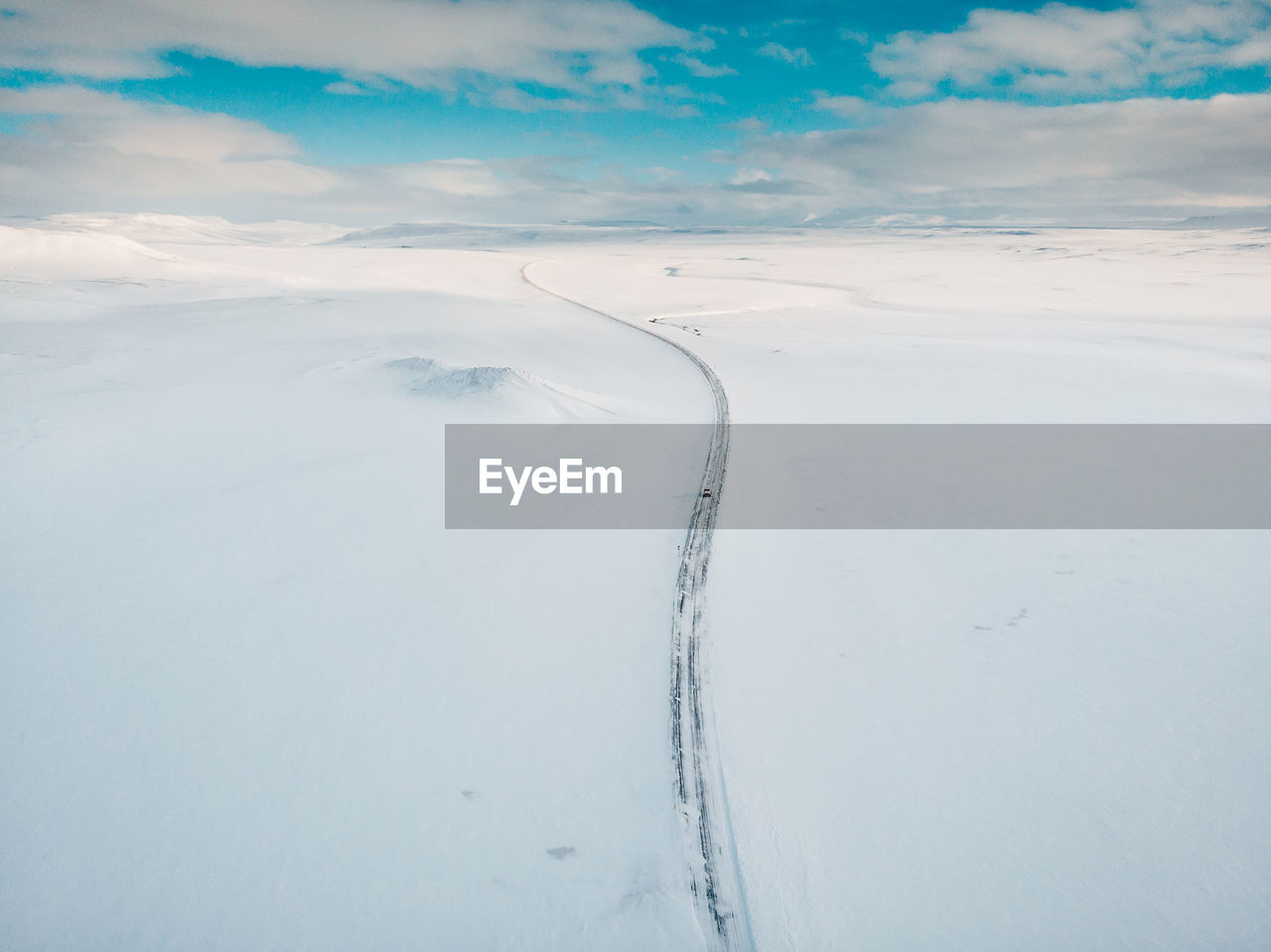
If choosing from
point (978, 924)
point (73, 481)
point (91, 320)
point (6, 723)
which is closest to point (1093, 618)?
point (978, 924)

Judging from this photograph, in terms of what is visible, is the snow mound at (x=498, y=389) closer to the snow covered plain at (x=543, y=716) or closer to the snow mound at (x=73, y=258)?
the snow covered plain at (x=543, y=716)

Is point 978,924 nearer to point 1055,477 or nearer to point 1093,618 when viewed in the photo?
point 1093,618

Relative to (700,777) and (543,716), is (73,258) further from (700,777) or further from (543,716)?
(700,777)

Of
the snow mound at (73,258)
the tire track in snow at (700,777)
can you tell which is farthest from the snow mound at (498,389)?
the snow mound at (73,258)

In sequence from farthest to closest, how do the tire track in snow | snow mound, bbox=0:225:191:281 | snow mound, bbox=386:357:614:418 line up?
snow mound, bbox=0:225:191:281
snow mound, bbox=386:357:614:418
the tire track in snow

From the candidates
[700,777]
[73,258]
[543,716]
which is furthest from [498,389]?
[73,258]

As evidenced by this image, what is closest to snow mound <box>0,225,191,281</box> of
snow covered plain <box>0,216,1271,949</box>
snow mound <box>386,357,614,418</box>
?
snow covered plain <box>0,216,1271,949</box>

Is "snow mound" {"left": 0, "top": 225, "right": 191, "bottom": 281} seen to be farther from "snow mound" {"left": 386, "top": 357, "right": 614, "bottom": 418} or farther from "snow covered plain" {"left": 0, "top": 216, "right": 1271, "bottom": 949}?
"snow mound" {"left": 386, "top": 357, "right": 614, "bottom": 418}
